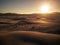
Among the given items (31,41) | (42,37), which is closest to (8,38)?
(31,41)

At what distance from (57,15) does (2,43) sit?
17.1 metres

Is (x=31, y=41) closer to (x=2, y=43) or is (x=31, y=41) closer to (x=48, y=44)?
(x=48, y=44)

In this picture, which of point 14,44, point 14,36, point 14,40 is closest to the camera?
point 14,44

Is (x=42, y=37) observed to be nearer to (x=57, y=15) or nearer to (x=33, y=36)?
(x=33, y=36)

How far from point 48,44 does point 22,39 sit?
3.27ft

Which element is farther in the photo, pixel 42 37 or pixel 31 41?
pixel 42 37

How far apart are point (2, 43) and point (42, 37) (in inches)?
65.8

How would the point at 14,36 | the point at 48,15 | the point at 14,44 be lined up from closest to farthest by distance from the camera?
the point at 14,44, the point at 14,36, the point at 48,15

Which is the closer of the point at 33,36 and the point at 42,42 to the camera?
the point at 42,42

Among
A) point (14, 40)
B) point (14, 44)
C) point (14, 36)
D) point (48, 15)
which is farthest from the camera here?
point (48, 15)

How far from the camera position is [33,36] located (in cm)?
705

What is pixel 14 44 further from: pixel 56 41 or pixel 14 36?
pixel 56 41

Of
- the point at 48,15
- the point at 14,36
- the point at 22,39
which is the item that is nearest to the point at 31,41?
the point at 22,39

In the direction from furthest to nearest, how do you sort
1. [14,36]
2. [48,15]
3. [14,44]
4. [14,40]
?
[48,15] → [14,36] → [14,40] → [14,44]
